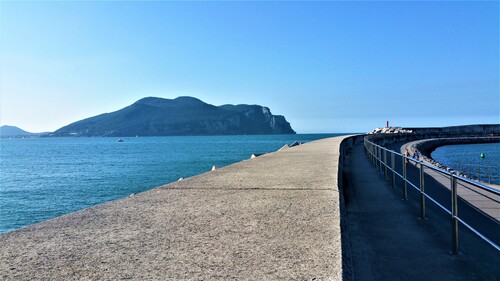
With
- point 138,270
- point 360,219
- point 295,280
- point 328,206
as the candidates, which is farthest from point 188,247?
point 360,219

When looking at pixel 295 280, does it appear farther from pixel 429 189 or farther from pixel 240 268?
pixel 429 189

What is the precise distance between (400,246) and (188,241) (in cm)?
279

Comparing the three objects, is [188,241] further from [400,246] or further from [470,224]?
[470,224]

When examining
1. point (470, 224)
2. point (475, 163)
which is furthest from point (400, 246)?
point (475, 163)

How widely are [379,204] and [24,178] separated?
39999 mm

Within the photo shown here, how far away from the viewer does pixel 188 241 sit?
3.09m

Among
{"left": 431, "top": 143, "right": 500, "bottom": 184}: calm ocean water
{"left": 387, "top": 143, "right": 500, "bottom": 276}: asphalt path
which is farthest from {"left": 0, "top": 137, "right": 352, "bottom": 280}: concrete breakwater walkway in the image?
{"left": 431, "top": 143, "right": 500, "bottom": 184}: calm ocean water

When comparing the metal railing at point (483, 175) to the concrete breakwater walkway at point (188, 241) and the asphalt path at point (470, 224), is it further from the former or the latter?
the concrete breakwater walkway at point (188, 241)

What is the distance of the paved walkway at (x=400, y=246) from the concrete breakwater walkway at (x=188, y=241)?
675mm

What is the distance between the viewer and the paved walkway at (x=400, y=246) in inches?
149

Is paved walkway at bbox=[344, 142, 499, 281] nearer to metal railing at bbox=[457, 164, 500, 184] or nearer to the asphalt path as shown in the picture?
the asphalt path

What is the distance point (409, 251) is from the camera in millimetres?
4430

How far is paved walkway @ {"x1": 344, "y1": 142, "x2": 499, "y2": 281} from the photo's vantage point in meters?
3.79

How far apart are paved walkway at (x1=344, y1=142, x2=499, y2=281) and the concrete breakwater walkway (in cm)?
67
